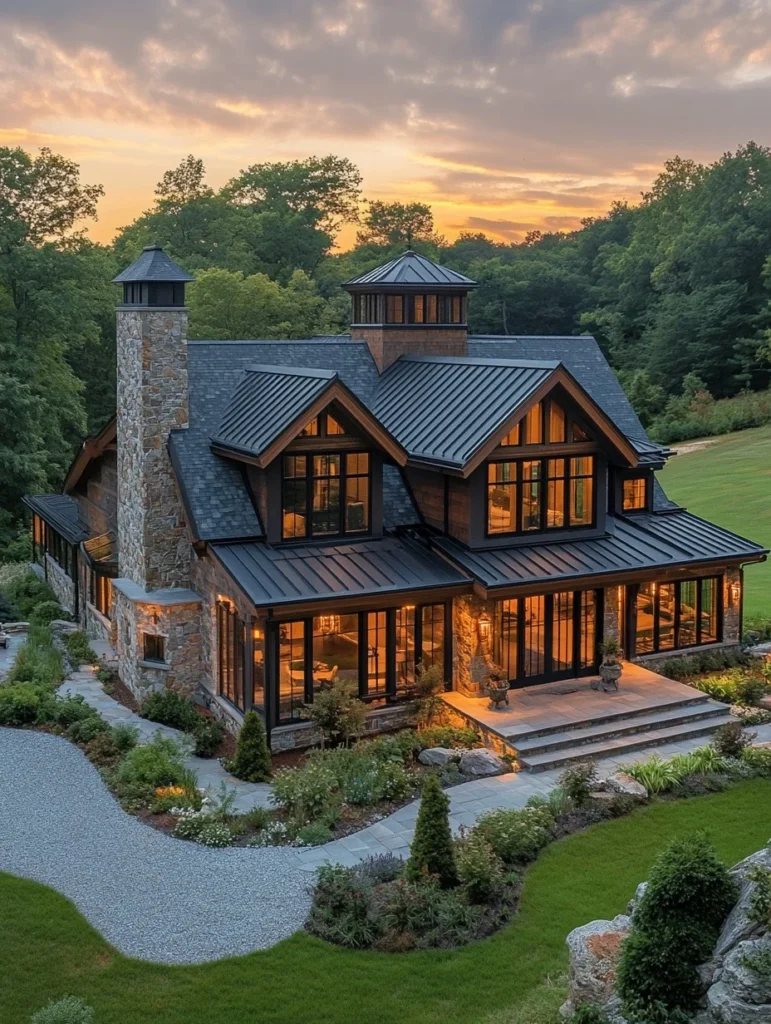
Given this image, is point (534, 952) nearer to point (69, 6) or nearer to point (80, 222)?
point (69, 6)

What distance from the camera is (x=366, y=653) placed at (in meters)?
18.4

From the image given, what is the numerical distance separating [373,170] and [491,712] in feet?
181

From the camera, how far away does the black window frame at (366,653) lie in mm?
17453

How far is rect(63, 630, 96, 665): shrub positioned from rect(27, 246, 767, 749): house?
6.09 feet

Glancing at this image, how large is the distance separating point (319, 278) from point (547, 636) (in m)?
47.8

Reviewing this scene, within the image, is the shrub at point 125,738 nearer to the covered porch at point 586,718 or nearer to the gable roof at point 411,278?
the covered porch at point 586,718

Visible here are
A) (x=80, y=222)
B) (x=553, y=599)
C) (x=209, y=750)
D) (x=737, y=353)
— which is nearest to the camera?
(x=209, y=750)

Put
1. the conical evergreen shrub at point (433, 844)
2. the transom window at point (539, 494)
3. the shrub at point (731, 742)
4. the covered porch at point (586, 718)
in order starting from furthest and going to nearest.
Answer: the transom window at point (539, 494)
the covered porch at point (586, 718)
the shrub at point (731, 742)
the conical evergreen shrub at point (433, 844)

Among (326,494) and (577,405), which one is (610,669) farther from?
(326,494)

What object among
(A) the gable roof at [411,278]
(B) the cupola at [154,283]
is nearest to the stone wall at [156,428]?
(B) the cupola at [154,283]

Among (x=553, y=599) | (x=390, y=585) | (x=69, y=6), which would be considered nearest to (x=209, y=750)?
(x=390, y=585)

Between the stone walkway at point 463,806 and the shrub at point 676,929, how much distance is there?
5395mm

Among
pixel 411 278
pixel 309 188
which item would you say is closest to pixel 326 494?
pixel 411 278

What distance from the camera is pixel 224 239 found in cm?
6100
